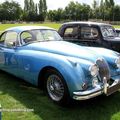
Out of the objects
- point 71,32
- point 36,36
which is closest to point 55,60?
point 36,36

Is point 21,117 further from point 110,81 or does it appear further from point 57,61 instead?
point 110,81

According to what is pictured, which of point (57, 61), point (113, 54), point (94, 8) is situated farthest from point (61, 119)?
point (94, 8)

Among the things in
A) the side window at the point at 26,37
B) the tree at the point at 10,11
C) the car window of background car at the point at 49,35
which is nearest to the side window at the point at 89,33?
the car window of background car at the point at 49,35

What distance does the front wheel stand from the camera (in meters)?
5.52

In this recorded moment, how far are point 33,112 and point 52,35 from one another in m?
2.70

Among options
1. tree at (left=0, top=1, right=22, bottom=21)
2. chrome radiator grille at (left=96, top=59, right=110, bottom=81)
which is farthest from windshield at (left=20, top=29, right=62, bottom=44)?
tree at (left=0, top=1, right=22, bottom=21)

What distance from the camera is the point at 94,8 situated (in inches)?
4309

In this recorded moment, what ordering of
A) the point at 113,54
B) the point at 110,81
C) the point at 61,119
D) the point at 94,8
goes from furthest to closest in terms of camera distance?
the point at 94,8
the point at 113,54
the point at 110,81
the point at 61,119

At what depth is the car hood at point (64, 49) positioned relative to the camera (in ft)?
19.5

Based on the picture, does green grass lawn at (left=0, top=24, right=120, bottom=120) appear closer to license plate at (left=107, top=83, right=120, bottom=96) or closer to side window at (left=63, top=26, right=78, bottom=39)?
license plate at (left=107, top=83, right=120, bottom=96)

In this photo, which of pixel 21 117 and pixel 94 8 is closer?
pixel 21 117

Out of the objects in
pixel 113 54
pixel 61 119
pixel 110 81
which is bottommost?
pixel 61 119

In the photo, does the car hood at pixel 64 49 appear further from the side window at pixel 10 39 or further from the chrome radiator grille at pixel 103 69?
the side window at pixel 10 39

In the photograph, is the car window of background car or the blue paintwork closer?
the blue paintwork
